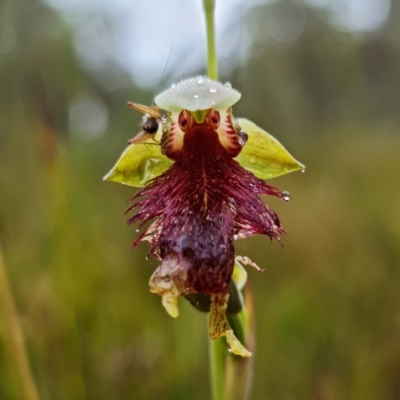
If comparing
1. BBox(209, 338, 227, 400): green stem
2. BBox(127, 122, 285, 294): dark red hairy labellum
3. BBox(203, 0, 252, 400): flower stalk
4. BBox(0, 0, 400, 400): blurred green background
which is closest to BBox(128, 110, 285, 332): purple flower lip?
BBox(127, 122, 285, 294): dark red hairy labellum

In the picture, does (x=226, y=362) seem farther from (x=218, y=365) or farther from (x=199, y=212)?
(x=199, y=212)

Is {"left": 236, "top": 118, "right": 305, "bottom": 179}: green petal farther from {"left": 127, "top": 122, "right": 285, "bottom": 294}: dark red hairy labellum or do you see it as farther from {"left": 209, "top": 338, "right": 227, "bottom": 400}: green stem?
{"left": 209, "top": 338, "right": 227, "bottom": 400}: green stem

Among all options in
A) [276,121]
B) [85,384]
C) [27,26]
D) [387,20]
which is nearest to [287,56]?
[387,20]

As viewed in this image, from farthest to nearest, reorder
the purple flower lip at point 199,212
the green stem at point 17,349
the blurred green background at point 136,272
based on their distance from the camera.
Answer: the blurred green background at point 136,272, the green stem at point 17,349, the purple flower lip at point 199,212

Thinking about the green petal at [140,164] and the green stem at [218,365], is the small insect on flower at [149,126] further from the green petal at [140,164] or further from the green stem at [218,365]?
the green stem at [218,365]

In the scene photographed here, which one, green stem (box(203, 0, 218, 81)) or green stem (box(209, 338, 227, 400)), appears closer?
green stem (box(203, 0, 218, 81))

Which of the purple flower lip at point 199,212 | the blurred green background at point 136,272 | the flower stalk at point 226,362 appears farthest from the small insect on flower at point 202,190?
the blurred green background at point 136,272
